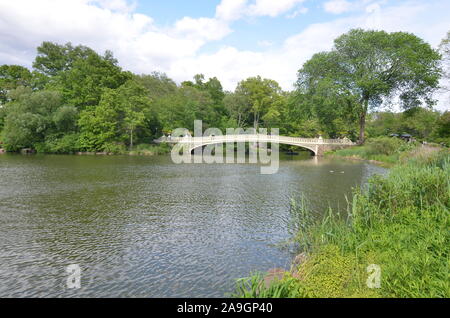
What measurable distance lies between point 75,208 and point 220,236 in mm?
5731

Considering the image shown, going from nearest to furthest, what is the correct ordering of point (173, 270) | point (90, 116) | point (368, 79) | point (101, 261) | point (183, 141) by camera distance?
point (173, 270)
point (101, 261)
point (368, 79)
point (90, 116)
point (183, 141)

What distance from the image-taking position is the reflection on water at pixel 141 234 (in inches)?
200

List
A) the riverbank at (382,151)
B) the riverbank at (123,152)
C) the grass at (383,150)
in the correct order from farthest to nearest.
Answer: the riverbank at (123,152)
the grass at (383,150)
the riverbank at (382,151)

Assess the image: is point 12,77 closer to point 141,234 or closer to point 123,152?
point 123,152

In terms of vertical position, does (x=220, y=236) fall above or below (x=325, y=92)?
below

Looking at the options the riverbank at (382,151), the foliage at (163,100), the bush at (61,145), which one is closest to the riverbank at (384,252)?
the riverbank at (382,151)

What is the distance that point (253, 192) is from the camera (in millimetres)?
13008

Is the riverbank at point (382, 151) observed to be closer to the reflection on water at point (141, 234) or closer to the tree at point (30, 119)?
the reflection on water at point (141, 234)

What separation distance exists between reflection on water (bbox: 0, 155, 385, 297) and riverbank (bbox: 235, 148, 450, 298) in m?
1.17

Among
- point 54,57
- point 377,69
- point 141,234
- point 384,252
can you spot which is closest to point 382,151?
point 377,69

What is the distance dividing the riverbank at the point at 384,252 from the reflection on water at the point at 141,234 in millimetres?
1169
